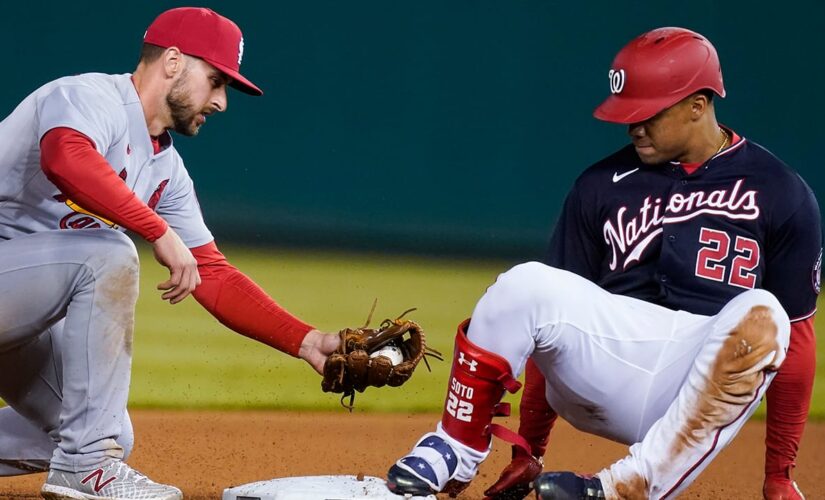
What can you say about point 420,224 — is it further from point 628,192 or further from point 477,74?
point 628,192

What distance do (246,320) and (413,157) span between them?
2394 millimetres

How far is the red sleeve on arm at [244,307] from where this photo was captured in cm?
297

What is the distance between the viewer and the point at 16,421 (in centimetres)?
296

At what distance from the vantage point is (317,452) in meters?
4.07

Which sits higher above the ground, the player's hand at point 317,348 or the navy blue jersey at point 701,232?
the navy blue jersey at point 701,232

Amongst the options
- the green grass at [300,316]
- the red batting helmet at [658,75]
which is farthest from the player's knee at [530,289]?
the green grass at [300,316]

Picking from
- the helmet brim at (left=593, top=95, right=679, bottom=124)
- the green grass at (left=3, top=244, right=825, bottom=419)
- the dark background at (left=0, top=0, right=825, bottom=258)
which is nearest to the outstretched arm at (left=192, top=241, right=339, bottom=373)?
the helmet brim at (left=593, top=95, right=679, bottom=124)

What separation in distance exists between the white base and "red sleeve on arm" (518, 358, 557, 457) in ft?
1.75

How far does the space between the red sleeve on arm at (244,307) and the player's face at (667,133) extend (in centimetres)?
100

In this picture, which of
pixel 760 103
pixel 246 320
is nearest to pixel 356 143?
pixel 760 103

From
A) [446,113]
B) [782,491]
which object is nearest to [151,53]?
[782,491]

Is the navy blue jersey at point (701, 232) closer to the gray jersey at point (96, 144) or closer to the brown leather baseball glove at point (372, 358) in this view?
the brown leather baseball glove at point (372, 358)

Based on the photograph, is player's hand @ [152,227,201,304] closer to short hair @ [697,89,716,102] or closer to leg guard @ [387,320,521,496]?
leg guard @ [387,320,521,496]

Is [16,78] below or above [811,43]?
below
